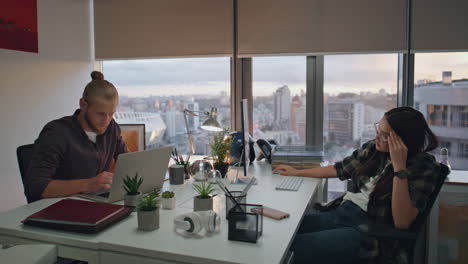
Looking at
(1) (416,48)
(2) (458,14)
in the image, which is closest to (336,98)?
(1) (416,48)

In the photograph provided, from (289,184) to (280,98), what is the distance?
1.37 m

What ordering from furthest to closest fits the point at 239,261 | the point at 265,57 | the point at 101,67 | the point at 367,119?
the point at 101,67
the point at 265,57
the point at 367,119
the point at 239,261

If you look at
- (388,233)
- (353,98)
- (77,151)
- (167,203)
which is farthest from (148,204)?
(353,98)

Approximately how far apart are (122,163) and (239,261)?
0.77 meters

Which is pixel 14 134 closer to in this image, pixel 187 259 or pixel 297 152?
pixel 297 152

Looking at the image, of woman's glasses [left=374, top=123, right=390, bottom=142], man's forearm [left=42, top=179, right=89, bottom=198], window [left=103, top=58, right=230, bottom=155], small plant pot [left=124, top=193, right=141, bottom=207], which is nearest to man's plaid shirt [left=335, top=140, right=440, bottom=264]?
woman's glasses [left=374, top=123, right=390, bottom=142]

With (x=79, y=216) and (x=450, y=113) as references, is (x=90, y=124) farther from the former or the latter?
(x=450, y=113)

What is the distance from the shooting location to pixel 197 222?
4.58ft

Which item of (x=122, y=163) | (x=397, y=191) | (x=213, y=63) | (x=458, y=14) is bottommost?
(x=397, y=191)

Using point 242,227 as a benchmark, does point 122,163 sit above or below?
above

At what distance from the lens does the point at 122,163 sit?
1.70 metres

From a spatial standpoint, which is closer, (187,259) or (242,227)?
(187,259)

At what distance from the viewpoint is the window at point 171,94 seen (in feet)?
11.8

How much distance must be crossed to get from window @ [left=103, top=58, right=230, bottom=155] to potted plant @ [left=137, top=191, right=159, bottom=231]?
207 cm
